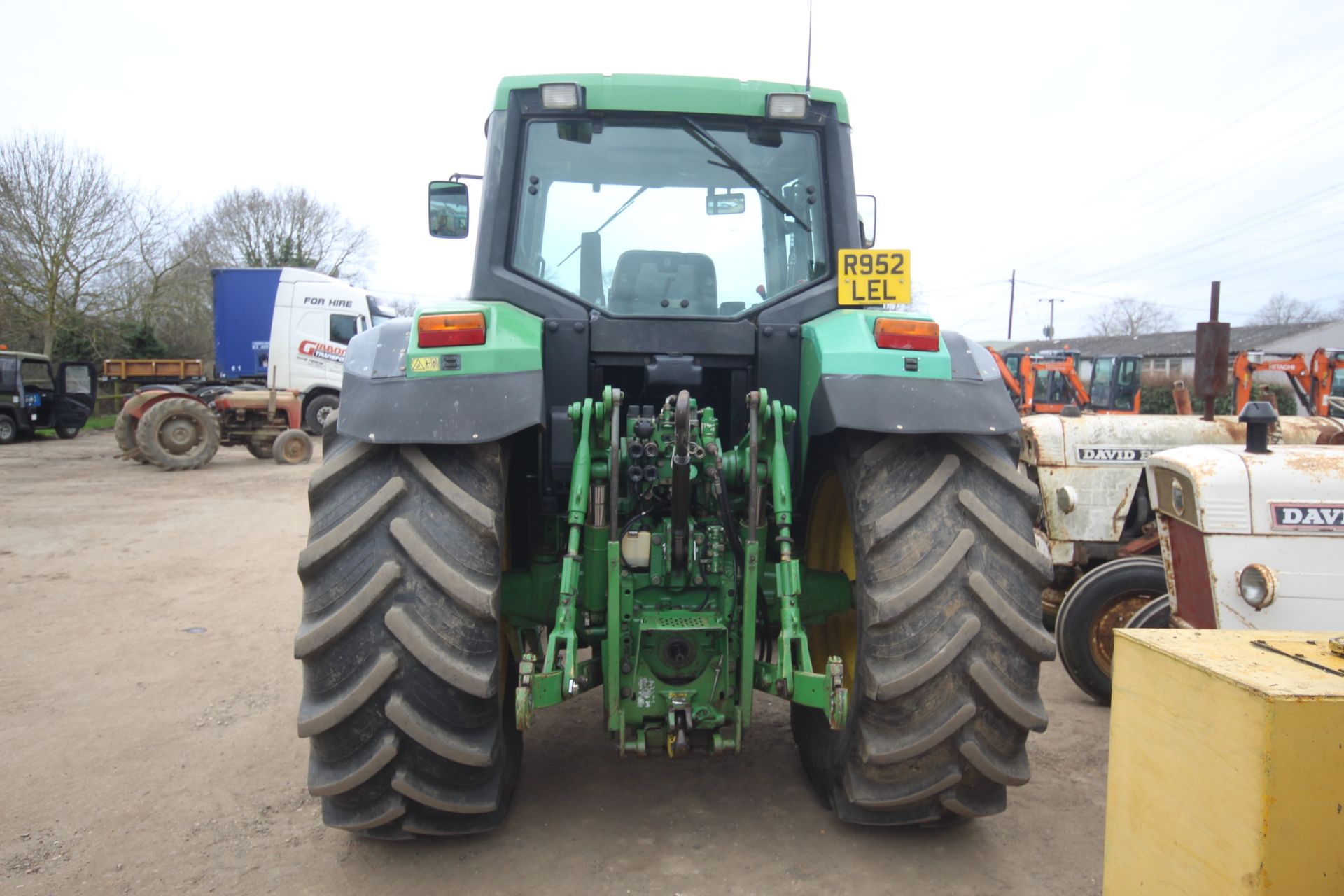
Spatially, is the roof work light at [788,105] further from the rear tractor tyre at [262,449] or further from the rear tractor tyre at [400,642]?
the rear tractor tyre at [262,449]

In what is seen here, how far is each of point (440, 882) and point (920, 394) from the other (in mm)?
1984

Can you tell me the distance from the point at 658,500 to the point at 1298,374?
13.6m

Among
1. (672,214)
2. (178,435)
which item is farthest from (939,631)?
(178,435)

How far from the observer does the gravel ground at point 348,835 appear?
2715 mm

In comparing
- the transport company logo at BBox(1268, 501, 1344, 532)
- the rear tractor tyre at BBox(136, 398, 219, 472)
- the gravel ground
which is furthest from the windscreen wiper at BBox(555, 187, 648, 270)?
the rear tractor tyre at BBox(136, 398, 219, 472)

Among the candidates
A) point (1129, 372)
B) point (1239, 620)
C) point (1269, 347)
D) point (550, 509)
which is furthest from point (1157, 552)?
point (1269, 347)

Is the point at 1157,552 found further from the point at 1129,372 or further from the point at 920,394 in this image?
the point at 1129,372

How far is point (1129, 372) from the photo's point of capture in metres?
20.1

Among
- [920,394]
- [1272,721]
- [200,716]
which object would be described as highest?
[920,394]

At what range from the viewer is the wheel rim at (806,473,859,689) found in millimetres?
3299

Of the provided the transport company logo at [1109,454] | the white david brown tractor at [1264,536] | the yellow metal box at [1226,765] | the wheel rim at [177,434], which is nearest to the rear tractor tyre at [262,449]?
the wheel rim at [177,434]

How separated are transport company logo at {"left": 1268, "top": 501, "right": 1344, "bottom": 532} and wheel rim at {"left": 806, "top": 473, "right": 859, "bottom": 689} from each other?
1478 millimetres

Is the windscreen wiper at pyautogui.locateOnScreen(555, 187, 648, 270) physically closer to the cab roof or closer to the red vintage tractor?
the cab roof

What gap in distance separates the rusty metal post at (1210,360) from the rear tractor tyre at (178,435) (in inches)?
527
